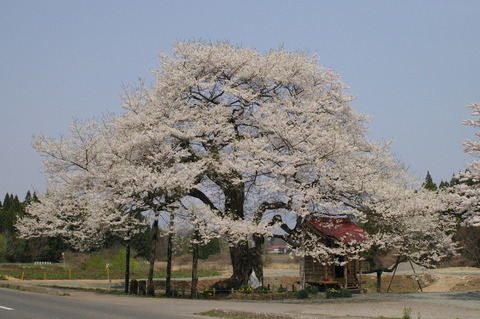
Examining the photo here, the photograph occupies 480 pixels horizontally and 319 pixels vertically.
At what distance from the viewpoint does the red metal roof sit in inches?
1005

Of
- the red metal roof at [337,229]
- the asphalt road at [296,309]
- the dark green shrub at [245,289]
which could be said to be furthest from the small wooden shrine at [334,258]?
the asphalt road at [296,309]

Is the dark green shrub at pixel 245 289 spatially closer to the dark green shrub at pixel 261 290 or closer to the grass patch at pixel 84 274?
the dark green shrub at pixel 261 290

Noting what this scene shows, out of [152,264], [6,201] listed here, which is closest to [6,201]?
[6,201]

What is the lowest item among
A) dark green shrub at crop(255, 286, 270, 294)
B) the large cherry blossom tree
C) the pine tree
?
dark green shrub at crop(255, 286, 270, 294)

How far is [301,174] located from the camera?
24.5 m

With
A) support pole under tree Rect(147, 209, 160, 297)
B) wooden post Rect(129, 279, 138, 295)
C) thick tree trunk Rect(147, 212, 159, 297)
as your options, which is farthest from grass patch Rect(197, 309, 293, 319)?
wooden post Rect(129, 279, 138, 295)

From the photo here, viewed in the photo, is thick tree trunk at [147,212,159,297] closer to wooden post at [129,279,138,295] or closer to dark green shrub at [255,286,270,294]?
wooden post at [129,279,138,295]

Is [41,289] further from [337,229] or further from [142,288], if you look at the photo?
[337,229]

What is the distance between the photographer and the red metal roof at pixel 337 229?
25.5 meters

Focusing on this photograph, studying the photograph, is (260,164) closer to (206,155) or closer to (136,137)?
(206,155)

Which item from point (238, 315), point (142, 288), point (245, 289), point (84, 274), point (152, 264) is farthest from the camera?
point (84, 274)

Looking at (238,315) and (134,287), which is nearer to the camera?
(238,315)

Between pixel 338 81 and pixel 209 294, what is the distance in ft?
46.0

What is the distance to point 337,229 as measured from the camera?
87.5 ft
